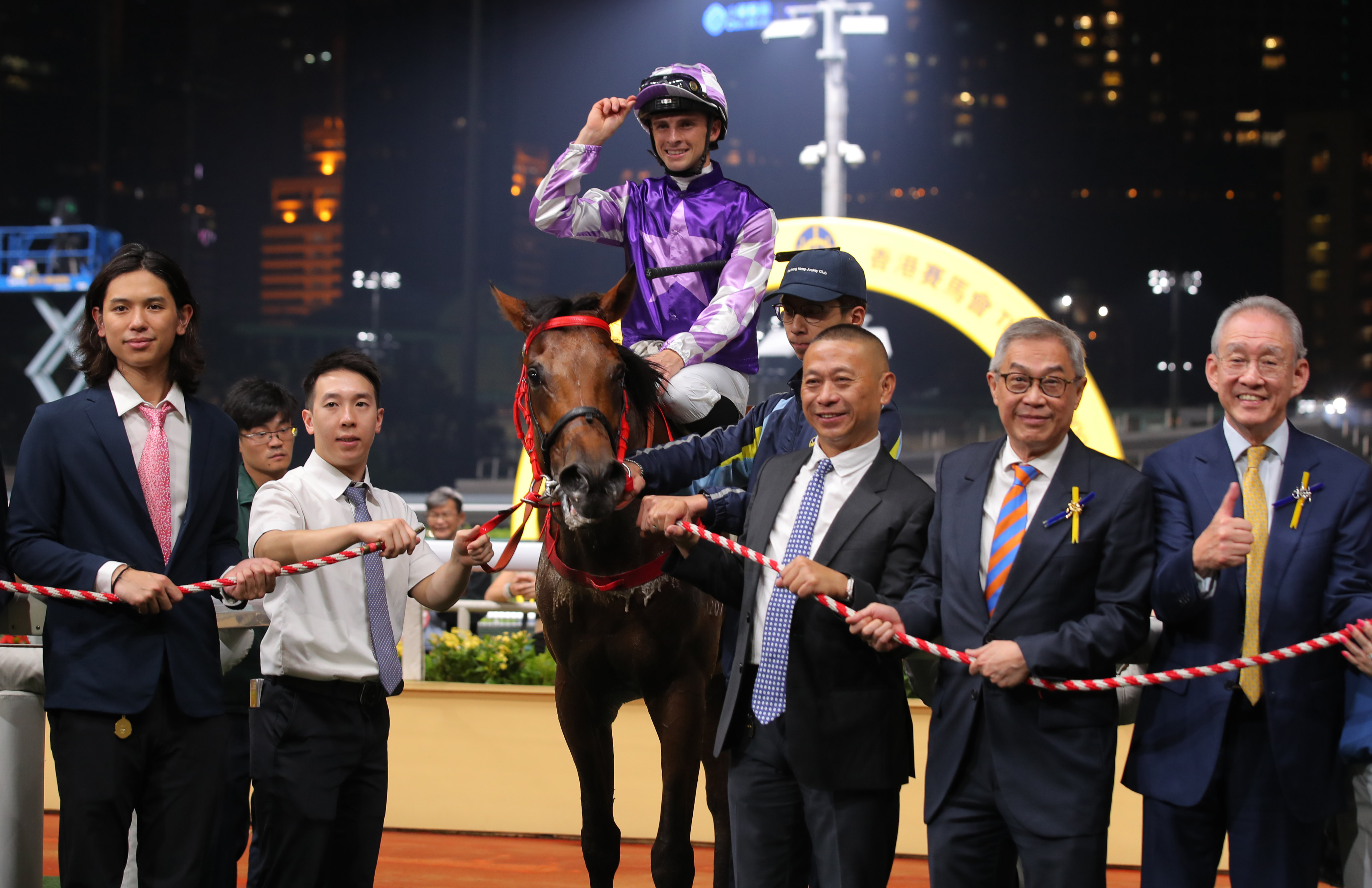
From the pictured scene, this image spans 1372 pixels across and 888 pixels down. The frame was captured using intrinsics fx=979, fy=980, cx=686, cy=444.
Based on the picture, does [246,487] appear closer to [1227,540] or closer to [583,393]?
[583,393]

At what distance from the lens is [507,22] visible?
18.7m

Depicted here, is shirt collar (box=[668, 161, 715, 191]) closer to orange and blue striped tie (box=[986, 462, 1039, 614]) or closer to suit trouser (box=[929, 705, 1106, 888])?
orange and blue striped tie (box=[986, 462, 1039, 614])

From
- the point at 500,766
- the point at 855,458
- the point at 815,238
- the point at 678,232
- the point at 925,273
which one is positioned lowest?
the point at 500,766

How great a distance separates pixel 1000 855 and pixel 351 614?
1415mm

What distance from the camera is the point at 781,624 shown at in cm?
189

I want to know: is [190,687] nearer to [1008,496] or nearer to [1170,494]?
[1008,496]

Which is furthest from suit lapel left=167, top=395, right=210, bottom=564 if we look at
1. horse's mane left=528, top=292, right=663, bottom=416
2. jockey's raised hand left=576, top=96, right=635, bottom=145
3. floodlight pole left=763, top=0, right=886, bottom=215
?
floodlight pole left=763, top=0, right=886, bottom=215

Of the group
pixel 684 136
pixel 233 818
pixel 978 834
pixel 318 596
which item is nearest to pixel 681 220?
pixel 684 136

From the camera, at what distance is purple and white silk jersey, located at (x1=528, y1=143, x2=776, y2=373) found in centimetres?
273

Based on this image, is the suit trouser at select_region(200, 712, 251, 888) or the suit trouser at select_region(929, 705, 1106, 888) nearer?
the suit trouser at select_region(929, 705, 1106, 888)

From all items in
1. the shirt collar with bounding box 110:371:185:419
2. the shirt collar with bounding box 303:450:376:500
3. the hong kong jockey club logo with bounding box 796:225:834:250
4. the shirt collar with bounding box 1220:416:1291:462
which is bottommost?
the shirt collar with bounding box 303:450:376:500

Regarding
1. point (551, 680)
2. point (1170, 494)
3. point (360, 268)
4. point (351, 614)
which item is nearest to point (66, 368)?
point (360, 268)

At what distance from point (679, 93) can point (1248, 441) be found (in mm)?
1661

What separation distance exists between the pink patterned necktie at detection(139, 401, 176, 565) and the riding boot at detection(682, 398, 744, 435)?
4.01 ft
